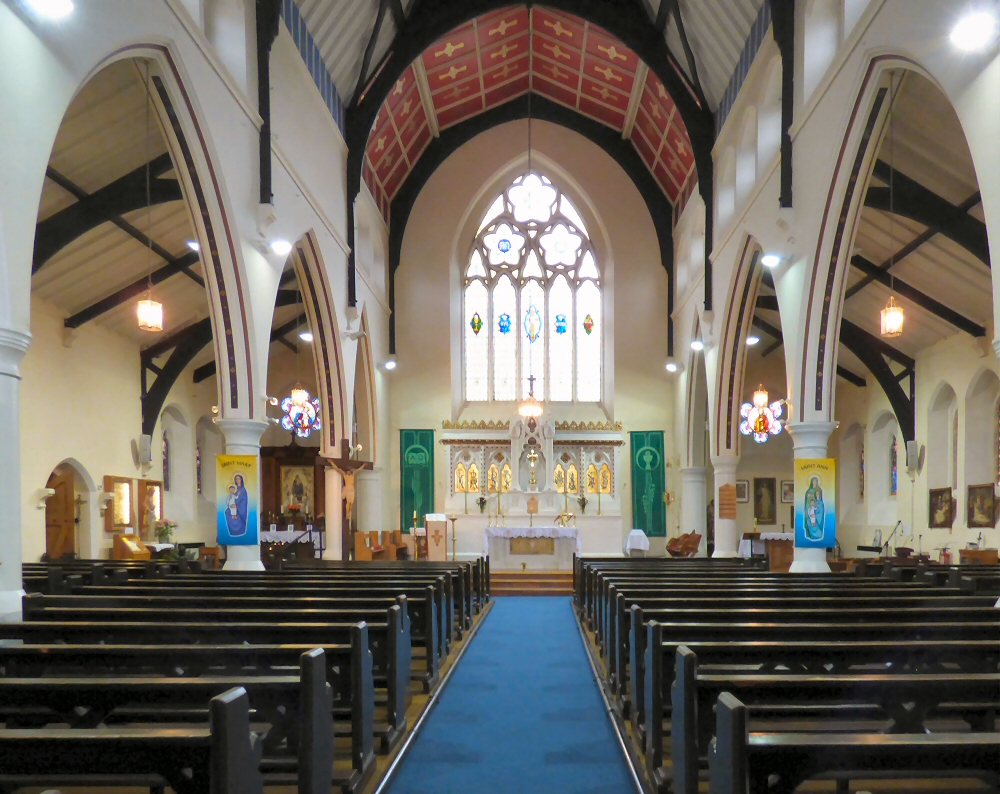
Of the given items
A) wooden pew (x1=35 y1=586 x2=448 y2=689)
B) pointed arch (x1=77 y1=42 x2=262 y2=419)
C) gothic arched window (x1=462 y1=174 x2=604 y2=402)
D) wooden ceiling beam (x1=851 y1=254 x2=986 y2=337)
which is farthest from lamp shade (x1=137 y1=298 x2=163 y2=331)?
gothic arched window (x1=462 y1=174 x2=604 y2=402)

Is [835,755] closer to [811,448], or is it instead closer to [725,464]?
[811,448]

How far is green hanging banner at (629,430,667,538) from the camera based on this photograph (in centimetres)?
1945

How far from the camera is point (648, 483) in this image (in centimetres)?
1962

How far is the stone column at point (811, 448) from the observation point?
10.3 metres

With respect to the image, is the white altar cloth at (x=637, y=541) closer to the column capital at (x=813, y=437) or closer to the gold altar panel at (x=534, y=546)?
the gold altar panel at (x=534, y=546)

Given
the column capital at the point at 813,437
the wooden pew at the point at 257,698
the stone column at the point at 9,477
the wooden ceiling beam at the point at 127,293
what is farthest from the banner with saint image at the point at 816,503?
the wooden ceiling beam at the point at 127,293

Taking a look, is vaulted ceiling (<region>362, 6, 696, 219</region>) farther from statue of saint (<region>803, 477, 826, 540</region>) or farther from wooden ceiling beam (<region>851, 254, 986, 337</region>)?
statue of saint (<region>803, 477, 826, 540</region>)

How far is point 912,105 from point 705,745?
877cm

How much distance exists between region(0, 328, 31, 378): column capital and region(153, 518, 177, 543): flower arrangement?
11502 millimetres

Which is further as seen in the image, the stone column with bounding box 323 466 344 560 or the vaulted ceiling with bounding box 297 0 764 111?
the stone column with bounding box 323 466 344 560

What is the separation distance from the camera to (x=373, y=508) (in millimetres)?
18312

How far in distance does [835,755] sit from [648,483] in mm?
17718

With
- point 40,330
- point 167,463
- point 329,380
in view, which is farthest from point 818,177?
point 167,463

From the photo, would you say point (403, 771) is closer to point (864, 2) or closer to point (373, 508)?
point (864, 2)
